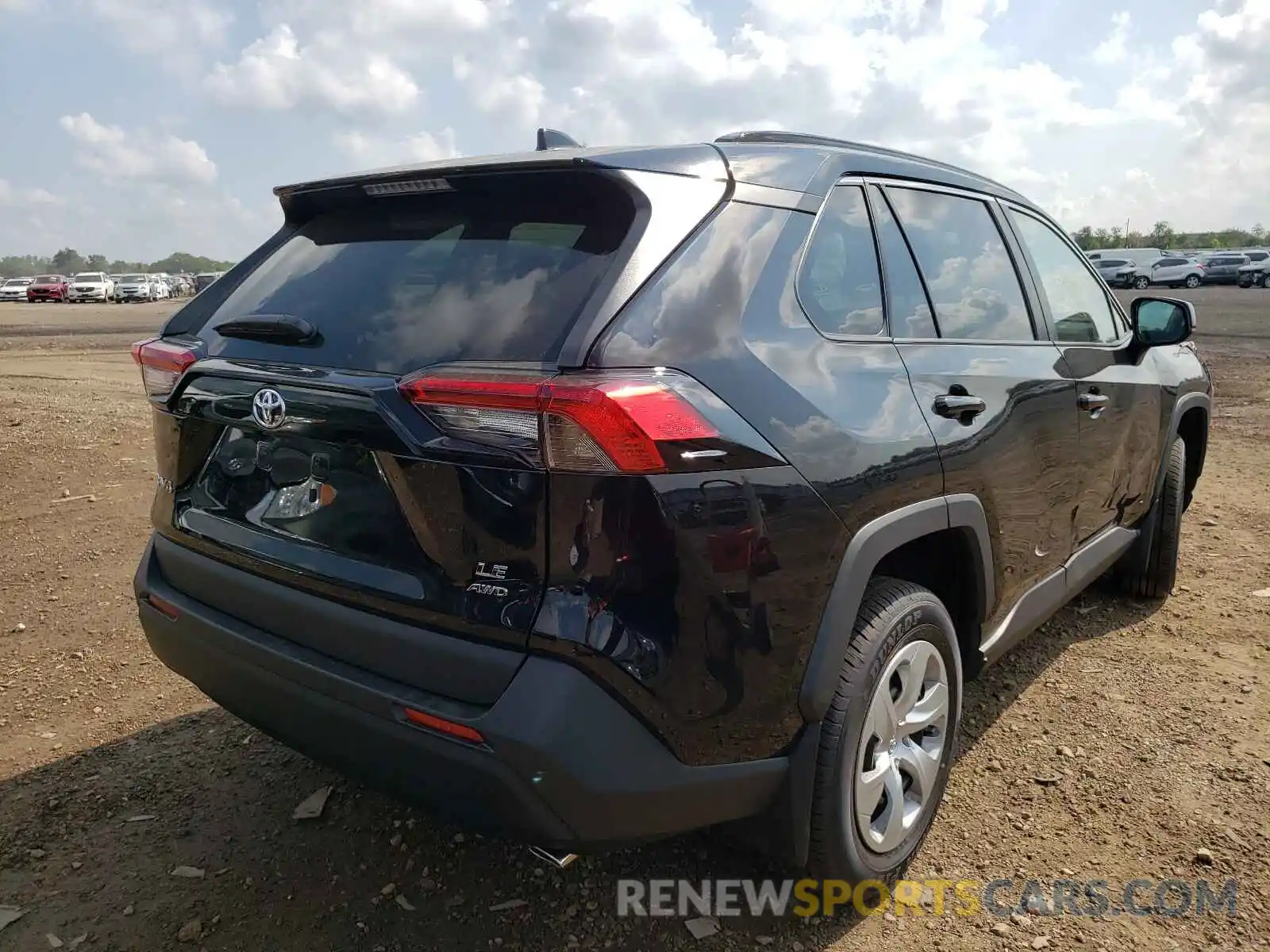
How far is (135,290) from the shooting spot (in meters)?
51.3

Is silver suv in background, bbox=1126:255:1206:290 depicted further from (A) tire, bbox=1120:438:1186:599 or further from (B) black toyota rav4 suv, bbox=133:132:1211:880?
(B) black toyota rav4 suv, bbox=133:132:1211:880

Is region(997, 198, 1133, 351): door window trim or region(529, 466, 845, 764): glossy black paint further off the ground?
region(997, 198, 1133, 351): door window trim

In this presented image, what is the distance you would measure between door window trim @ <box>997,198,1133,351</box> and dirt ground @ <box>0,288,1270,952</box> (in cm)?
131

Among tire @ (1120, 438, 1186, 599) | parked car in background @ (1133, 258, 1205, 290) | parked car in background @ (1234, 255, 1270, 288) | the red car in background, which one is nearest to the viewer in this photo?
tire @ (1120, 438, 1186, 599)

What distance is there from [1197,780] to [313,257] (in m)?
3.09

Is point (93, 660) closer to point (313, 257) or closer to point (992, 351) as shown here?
point (313, 257)

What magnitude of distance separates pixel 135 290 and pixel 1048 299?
188 feet

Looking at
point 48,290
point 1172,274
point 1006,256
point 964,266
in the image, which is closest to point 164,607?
point 964,266

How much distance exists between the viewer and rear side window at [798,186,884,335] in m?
2.18

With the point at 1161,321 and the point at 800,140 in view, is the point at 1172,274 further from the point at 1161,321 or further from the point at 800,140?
the point at 800,140

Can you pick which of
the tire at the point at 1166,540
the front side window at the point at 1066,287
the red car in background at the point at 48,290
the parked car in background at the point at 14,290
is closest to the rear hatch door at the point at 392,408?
the front side window at the point at 1066,287

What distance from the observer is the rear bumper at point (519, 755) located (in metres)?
1.71

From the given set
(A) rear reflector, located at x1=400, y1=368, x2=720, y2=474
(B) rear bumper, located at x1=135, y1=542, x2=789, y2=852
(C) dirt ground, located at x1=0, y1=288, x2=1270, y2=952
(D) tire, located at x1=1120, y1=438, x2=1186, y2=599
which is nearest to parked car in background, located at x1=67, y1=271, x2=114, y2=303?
(C) dirt ground, located at x1=0, y1=288, x2=1270, y2=952

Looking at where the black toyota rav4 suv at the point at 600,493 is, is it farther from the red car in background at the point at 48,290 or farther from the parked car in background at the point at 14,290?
the parked car in background at the point at 14,290
